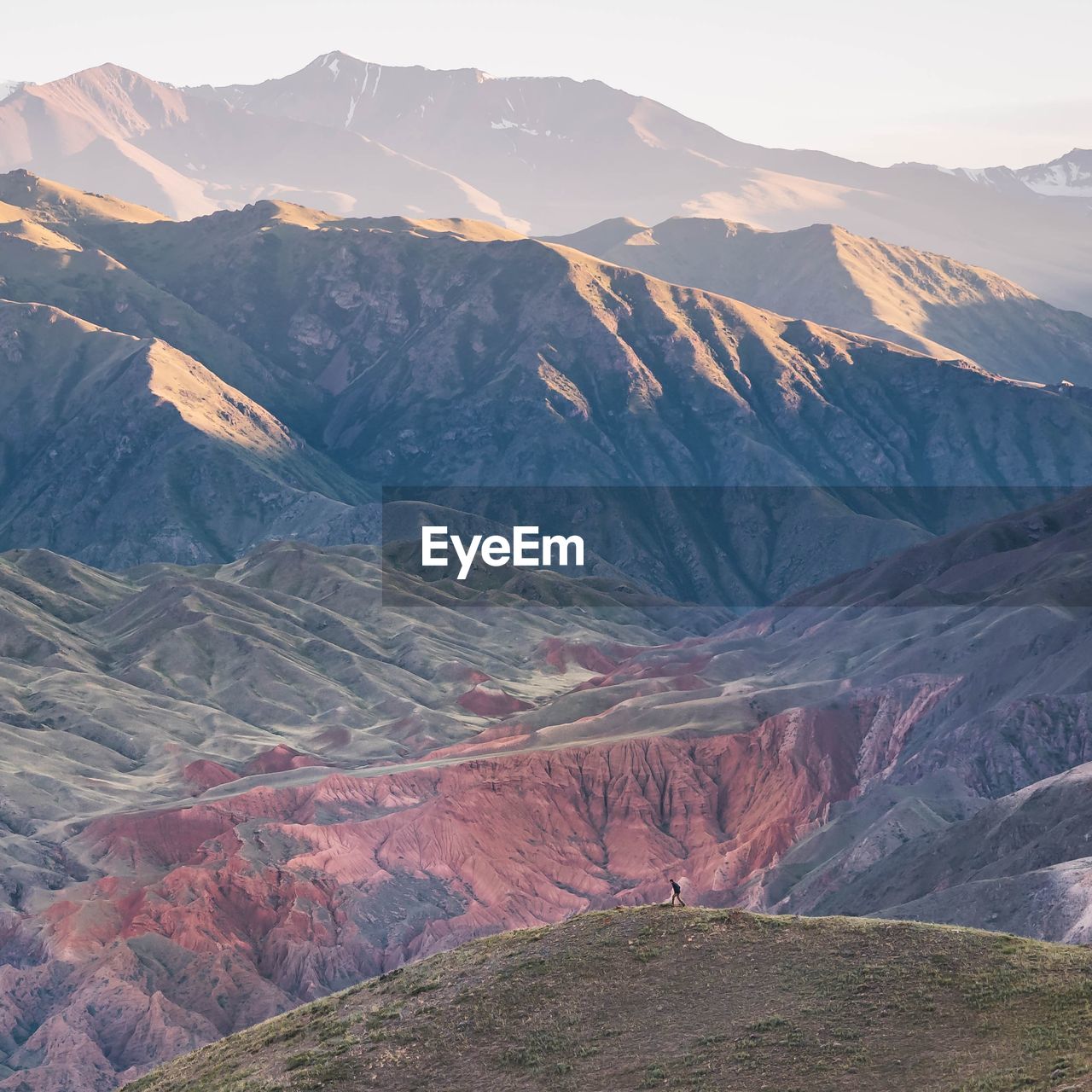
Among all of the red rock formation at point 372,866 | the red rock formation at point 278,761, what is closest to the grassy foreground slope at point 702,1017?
the red rock formation at point 372,866

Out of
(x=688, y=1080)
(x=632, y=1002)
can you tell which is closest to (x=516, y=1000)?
(x=632, y=1002)

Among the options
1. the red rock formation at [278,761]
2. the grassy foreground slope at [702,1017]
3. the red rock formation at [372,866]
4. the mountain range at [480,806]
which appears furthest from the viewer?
the red rock formation at [278,761]

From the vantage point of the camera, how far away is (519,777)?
480 feet

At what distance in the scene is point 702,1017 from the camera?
50312 mm

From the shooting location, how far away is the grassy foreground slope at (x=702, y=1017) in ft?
152

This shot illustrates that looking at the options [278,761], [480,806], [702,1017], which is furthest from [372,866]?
[702,1017]

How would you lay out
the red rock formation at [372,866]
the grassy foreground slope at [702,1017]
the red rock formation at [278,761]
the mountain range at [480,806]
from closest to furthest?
the grassy foreground slope at [702,1017], the mountain range at [480,806], the red rock formation at [372,866], the red rock formation at [278,761]

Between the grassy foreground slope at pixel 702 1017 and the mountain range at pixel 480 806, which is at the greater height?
the grassy foreground slope at pixel 702 1017

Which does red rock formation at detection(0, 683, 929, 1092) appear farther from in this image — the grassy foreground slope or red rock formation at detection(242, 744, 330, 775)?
the grassy foreground slope

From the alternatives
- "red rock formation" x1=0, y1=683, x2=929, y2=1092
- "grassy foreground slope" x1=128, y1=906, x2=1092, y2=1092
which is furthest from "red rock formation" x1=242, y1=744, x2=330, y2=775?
"grassy foreground slope" x1=128, y1=906, x2=1092, y2=1092

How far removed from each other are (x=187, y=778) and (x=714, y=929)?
344ft

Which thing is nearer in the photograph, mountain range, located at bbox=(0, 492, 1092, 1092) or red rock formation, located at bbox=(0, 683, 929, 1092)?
mountain range, located at bbox=(0, 492, 1092, 1092)

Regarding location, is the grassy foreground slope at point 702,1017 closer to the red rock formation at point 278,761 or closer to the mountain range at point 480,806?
the mountain range at point 480,806

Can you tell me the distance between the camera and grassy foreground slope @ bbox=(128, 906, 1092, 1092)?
46219 millimetres
